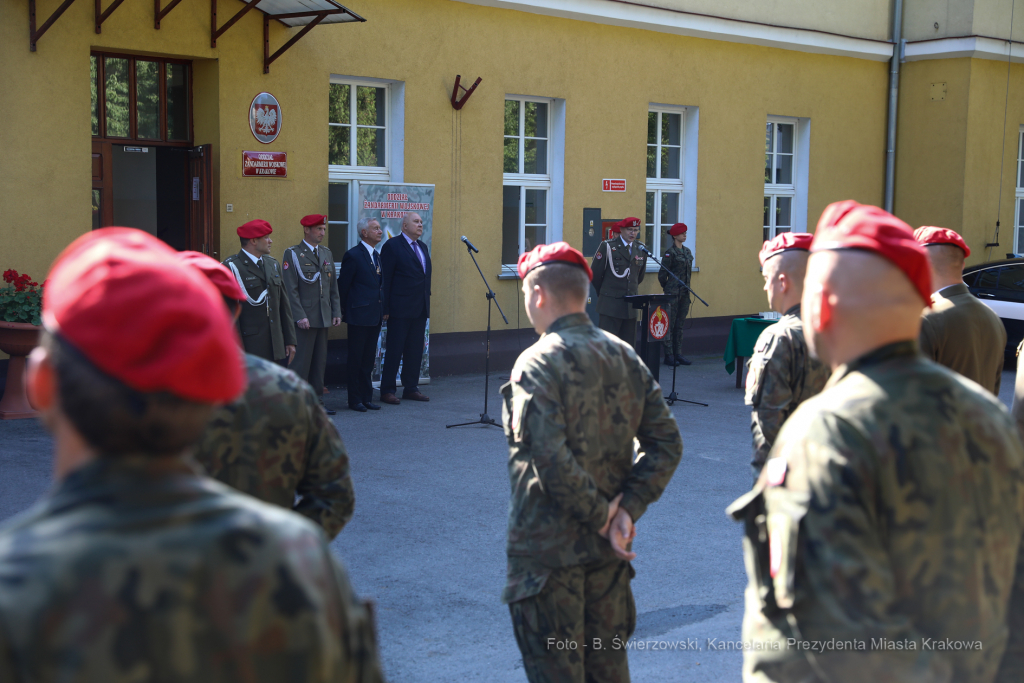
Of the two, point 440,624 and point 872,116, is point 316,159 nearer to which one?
point 440,624

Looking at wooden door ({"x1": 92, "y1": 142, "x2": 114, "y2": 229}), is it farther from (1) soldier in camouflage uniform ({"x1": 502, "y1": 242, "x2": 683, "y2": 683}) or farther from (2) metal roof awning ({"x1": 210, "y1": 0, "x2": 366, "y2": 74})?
(1) soldier in camouflage uniform ({"x1": 502, "y1": 242, "x2": 683, "y2": 683})

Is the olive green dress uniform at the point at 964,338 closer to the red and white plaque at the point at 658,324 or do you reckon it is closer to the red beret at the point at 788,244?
the red beret at the point at 788,244

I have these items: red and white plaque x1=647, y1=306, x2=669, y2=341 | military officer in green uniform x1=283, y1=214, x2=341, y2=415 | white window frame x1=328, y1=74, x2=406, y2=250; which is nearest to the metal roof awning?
white window frame x1=328, y1=74, x2=406, y2=250

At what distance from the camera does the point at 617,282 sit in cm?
1246

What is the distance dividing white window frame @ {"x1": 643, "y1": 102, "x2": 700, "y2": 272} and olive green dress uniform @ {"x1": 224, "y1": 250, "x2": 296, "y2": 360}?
22.7 feet

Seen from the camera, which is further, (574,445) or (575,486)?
(574,445)

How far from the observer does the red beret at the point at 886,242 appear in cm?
198

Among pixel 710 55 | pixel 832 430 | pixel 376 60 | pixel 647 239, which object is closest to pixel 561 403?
pixel 832 430

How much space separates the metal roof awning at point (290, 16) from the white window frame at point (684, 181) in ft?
18.5

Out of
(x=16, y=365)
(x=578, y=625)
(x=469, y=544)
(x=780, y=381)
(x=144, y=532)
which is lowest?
(x=469, y=544)

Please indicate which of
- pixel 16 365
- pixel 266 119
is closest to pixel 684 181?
pixel 266 119

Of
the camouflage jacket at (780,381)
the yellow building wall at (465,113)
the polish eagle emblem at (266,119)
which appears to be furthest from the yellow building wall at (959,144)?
the camouflage jacket at (780,381)

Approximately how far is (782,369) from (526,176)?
9.72m

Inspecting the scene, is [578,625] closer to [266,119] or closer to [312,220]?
[312,220]
